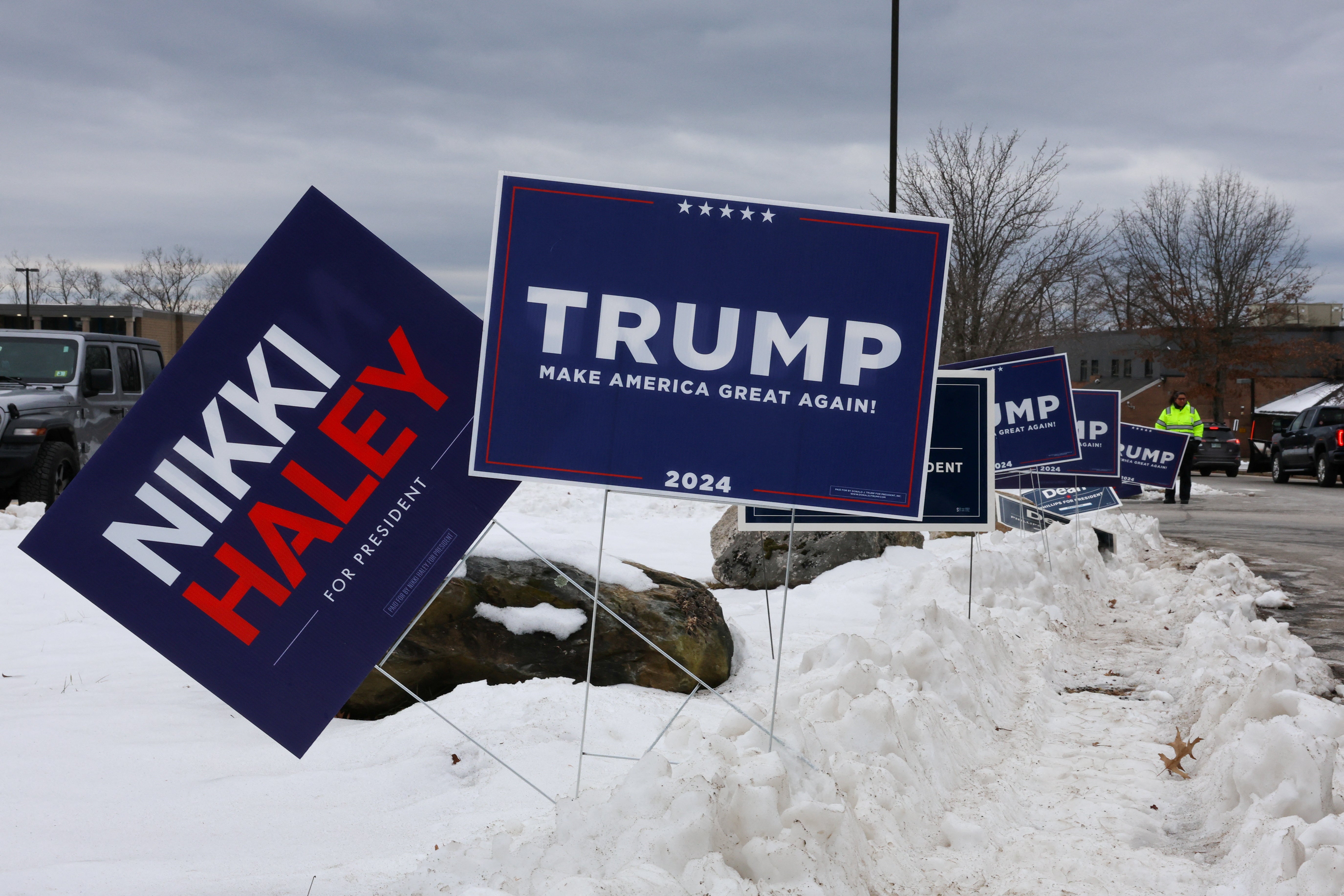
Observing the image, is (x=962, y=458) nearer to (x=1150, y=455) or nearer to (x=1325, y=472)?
(x=1150, y=455)

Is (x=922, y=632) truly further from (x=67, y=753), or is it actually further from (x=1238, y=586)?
(x=1238, y=586)

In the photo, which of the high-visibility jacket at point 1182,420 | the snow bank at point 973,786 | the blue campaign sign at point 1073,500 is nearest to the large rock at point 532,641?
the snow bank at point 973,786

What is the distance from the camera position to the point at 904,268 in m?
3.29

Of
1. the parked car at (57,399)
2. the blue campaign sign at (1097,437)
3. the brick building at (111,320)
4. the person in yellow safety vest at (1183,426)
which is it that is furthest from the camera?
the brick building at (111,320)

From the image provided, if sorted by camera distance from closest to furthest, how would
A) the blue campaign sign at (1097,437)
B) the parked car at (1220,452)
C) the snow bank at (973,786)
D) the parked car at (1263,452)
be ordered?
the snow bank at (973,786) < the blue campaign sign at (1097,437) < the parked car at (1220,452) < the parked car at (1263,452)

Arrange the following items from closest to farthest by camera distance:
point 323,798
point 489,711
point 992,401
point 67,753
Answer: point 323,798, point 67,753, point 489,711, point 992,401

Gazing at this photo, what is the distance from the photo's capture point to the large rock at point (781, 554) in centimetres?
846

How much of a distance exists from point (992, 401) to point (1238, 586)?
3.88 meters

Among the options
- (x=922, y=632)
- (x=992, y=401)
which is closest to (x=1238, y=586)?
(x=992, y=401)

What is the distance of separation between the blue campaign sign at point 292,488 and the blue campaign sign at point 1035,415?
5564 millimetres

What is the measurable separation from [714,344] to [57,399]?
10.2 m

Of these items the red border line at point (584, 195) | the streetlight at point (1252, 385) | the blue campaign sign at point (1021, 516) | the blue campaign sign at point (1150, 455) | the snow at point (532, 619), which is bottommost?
the snow at point (532, 619)

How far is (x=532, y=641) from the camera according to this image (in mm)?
5012

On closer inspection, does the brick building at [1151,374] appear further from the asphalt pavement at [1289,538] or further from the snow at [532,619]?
the snow at [532,619]
